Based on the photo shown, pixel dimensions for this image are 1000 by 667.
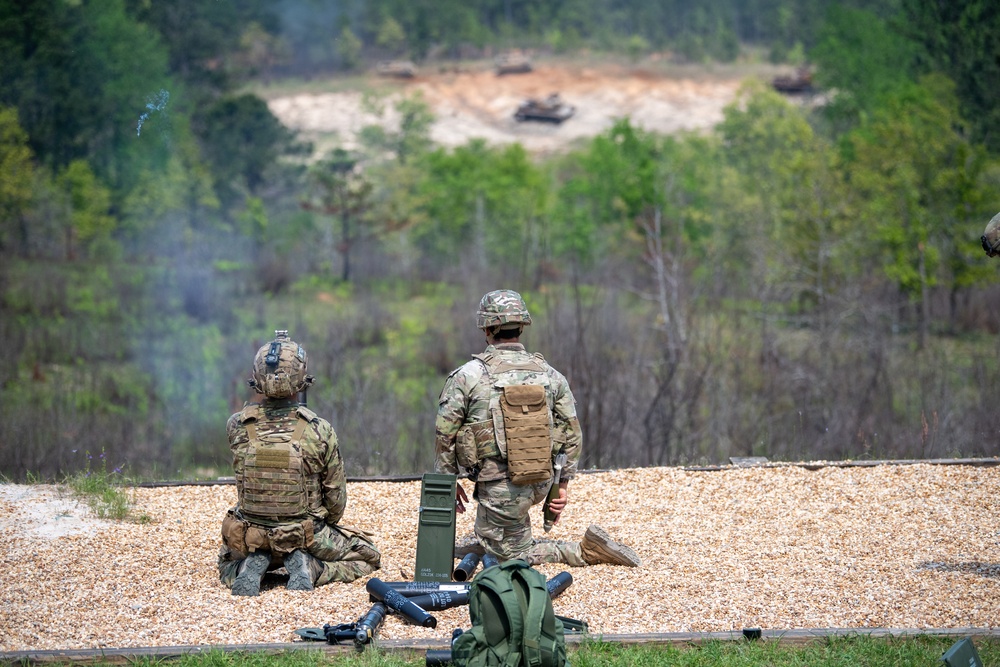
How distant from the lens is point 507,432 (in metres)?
7.37

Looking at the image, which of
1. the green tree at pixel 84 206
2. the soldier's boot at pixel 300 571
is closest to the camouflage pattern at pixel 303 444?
the soldier's boot at pixel 300 571

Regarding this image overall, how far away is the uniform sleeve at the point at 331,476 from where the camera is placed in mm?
7355

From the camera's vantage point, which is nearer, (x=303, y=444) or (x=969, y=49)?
(x=303, y=444)

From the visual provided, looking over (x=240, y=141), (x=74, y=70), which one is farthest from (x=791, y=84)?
(x=74, y=70)

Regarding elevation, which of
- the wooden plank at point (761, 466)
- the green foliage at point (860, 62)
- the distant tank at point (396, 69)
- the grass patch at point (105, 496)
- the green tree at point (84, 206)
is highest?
the distant tank at point (396, 69)

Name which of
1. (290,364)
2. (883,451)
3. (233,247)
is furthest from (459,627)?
(233,247)

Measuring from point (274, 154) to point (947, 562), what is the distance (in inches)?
1734

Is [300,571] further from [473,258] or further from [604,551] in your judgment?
[473,258]

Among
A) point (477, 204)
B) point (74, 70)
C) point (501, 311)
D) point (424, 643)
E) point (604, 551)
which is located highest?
point (74, 70)

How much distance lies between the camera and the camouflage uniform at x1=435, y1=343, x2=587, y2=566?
7.43 m

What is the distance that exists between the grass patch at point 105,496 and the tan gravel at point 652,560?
0.46ft

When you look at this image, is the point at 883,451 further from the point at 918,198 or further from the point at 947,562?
the point at 918,198

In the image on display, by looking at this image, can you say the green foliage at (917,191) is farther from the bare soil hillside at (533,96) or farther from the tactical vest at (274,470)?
the tactical vest at (274,470)

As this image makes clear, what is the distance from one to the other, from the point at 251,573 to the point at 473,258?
34055mm
